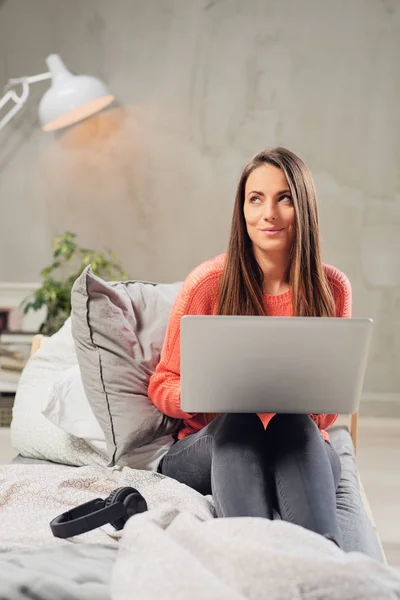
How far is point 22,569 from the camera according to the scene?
1.22 metres

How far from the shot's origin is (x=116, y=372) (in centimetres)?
199

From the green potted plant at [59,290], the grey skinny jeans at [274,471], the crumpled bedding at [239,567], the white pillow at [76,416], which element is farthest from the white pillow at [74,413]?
the green potted plant at [59,290]

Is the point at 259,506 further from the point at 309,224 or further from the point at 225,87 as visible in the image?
the point at 225,87

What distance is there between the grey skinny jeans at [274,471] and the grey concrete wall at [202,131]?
8.50 feet

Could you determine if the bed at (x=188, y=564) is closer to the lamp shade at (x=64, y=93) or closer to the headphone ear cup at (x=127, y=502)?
the headphone ear cup at (x=127, y=502)

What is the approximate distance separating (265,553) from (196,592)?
4.6 inches

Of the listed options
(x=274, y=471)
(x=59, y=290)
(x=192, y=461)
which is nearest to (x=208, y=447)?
(x=192, y=461)

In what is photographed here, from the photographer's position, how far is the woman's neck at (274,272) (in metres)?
1.97

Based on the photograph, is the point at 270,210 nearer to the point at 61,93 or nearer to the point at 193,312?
the point at 193,312

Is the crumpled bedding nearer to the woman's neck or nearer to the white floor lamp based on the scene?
the woman's neck

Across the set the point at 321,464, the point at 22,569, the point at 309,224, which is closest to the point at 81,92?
the point at 309,224

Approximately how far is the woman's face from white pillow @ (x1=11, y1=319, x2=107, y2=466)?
67cm

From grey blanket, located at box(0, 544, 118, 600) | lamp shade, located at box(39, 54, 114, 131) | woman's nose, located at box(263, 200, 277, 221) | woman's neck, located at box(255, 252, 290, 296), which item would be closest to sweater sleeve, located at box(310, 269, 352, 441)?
woman's neck, located at box(255, 252, 290, 296)

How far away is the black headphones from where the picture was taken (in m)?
1.46
